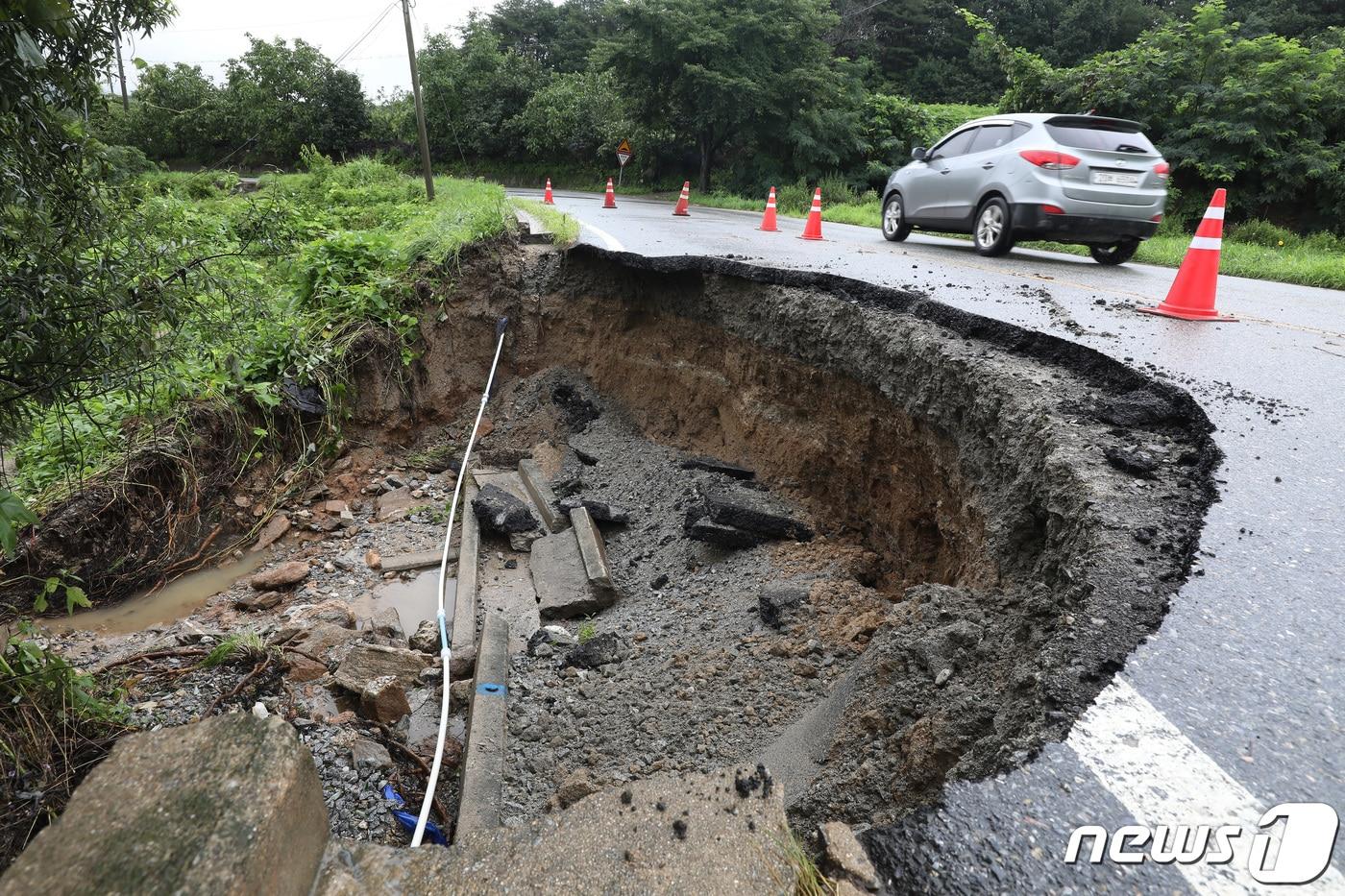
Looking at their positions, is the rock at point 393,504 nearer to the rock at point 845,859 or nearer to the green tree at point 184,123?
the rock at point 845,859

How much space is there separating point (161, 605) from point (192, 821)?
18.7ft

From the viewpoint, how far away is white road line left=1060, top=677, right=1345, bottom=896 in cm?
145

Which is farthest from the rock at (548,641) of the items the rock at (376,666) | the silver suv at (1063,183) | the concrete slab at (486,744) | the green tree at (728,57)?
the green tree at (728,57)

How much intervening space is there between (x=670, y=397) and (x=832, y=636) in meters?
4.31

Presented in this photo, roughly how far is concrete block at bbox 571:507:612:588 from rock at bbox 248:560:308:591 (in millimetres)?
2406

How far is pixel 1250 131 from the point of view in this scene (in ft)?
50.9

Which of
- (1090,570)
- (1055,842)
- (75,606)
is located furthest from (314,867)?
(75,606)

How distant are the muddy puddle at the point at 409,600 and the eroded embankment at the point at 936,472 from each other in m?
1.97

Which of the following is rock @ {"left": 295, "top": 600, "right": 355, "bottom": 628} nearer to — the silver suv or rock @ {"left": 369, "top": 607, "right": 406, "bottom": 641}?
rock @ {"left": 369, "top": 607, "right": 406, "bottom": 641}

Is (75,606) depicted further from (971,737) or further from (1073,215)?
(1073,215)

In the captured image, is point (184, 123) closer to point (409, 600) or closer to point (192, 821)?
point (409, 600)

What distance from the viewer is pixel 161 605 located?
6258 mm

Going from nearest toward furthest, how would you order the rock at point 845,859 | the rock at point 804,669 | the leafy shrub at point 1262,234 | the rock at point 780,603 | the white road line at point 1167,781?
the white road line at point 1167,781 → the rock at point 845,859 → the rock at point 804,669 → the rock at point 780,603 → the leafy shrub at point 1262,234

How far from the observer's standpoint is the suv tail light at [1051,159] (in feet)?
25.7
